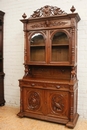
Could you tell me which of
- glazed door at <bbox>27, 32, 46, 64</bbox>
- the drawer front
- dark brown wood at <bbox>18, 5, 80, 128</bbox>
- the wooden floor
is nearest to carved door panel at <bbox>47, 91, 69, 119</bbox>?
dark brown wood at <bbox>18, 5, 80, 128</bbox>

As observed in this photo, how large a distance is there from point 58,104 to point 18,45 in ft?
5.58

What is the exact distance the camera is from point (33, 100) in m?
2.81

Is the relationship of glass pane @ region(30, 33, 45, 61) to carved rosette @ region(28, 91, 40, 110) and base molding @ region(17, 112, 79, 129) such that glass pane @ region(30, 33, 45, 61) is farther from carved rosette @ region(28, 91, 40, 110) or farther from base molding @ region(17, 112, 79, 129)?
base molding @ region(17, 112, 79, 129)

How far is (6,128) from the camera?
2.47 m

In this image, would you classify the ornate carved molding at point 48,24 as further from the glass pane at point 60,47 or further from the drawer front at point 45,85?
the drawer front at point 45,85

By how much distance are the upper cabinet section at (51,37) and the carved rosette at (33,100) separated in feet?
2.08

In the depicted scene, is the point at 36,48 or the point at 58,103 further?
the point at 36,48

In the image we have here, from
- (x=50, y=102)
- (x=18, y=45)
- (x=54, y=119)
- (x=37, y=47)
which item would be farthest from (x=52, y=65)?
(x=18, y=45)

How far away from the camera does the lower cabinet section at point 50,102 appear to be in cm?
254

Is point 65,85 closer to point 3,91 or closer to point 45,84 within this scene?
point 45,84

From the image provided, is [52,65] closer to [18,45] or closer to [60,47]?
[60,47]

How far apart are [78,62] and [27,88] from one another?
3.92ft

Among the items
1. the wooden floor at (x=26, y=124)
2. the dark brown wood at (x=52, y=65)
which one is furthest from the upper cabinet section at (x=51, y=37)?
the wooden floor at (x=26, y=124)

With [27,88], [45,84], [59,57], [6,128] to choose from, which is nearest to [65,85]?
[45,84]
